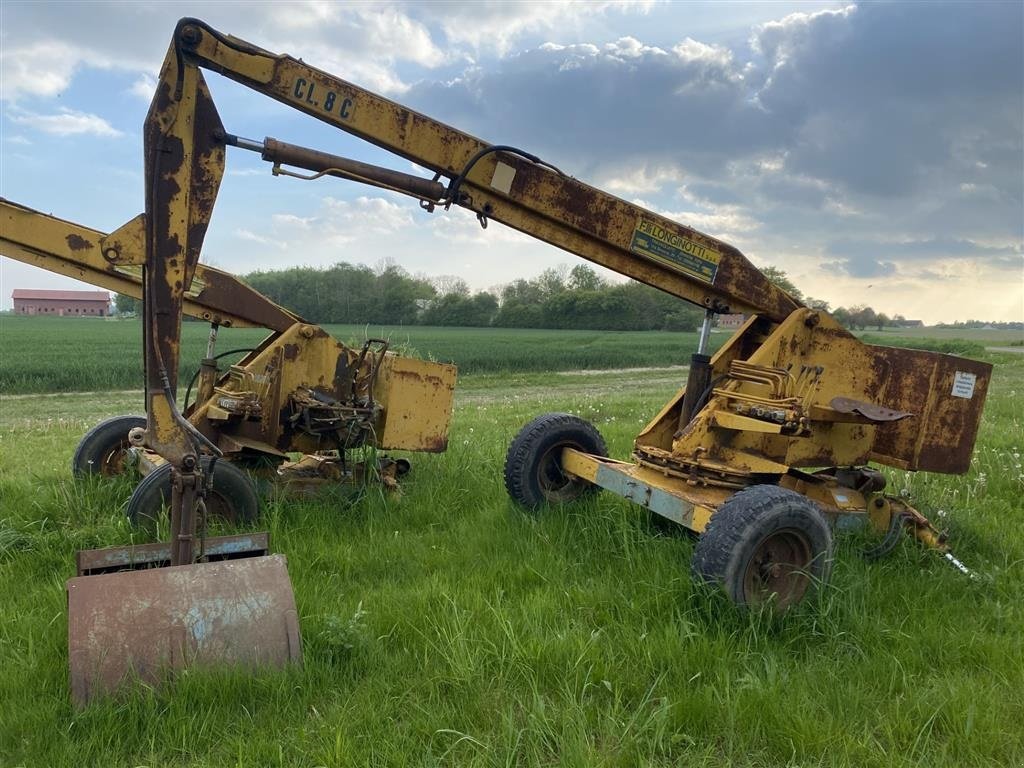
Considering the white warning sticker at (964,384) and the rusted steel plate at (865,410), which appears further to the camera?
the white warning sticker at (964,384)

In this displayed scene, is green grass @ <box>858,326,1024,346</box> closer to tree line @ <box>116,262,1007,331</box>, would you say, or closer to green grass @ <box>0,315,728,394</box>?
tree line @ <box>116,262,1007,331</box>

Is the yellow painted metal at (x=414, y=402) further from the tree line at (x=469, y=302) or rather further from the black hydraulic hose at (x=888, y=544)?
the tree line at (x=469, y=302)

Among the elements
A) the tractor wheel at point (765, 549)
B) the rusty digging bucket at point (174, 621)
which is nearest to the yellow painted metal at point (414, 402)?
the rusty digging bucket at point (174, 621)

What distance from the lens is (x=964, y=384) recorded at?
197 inches

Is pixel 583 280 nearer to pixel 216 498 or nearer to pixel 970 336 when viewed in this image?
pixel 970 336

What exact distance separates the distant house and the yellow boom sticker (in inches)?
3951

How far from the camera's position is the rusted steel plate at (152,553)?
3.46 meters

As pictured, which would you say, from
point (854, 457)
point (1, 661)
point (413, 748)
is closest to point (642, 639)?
point (413, 748)

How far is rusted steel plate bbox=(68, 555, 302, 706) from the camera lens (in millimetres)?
2979

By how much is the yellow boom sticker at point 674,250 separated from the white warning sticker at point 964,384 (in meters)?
1.81

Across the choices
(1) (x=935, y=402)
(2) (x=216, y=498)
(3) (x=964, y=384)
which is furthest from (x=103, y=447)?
(3) (x=964, y=384)

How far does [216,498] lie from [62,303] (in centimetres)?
10789

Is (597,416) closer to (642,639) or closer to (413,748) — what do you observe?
(642,639)

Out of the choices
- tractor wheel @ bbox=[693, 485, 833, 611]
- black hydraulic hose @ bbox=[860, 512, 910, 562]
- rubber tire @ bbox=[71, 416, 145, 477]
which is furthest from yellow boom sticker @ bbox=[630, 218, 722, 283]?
rubber tire @ bbox=[71, 416, 145, 477]
